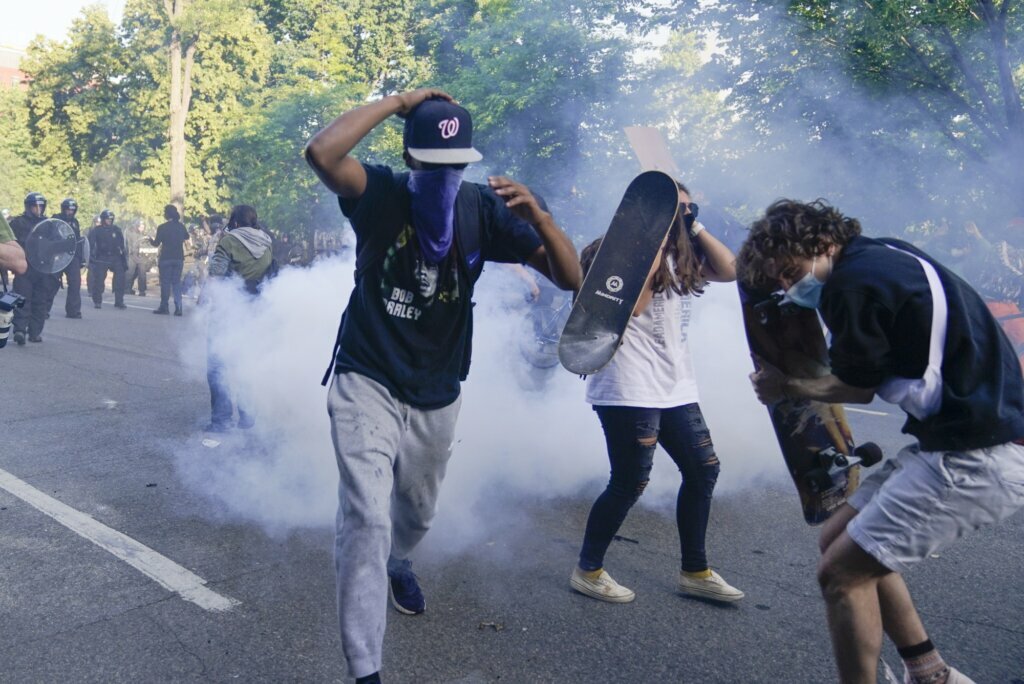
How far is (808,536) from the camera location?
14.8 ft

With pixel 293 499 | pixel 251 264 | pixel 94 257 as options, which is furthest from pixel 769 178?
pixel 94 257

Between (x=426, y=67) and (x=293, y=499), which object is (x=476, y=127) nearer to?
(x=426, y=67)

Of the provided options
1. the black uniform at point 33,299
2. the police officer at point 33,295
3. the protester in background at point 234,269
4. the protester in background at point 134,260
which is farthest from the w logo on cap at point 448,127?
the protester in background at point 134,260

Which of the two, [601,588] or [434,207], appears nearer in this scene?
[434,207]

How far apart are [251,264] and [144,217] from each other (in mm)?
24598

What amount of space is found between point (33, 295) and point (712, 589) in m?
9.76

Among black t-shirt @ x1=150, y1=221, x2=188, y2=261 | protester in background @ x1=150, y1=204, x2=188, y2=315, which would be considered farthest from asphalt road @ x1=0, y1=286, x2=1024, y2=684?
black t-shirt @ x1=150, y1=221, x2=188, y2=261

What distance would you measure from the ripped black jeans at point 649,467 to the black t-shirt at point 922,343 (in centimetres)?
128

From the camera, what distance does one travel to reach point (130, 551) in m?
4.01

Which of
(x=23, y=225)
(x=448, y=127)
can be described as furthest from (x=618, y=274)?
(x=23, y=225)

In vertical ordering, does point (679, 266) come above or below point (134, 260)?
above

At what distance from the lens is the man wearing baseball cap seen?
262cm

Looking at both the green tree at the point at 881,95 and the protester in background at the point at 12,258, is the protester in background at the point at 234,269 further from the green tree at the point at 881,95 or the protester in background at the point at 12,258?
the green tree at the point at 881,95

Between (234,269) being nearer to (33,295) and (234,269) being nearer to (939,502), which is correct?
(939,502)
